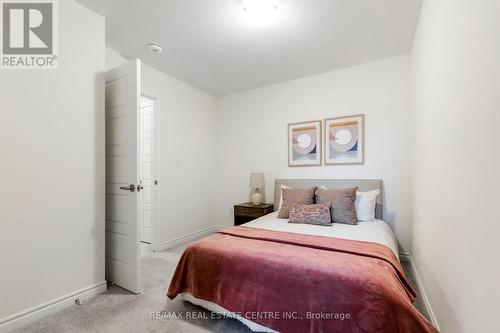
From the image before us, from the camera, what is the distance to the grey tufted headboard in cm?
294

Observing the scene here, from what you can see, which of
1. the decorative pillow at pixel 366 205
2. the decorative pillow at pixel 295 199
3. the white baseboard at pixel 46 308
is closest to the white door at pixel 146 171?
the white baseboard at pixel 46 308

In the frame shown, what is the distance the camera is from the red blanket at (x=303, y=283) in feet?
4.01

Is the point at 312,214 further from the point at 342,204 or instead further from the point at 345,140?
the point at 345,140

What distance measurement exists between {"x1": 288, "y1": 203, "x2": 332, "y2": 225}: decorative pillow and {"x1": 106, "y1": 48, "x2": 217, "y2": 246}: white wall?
1.88 m

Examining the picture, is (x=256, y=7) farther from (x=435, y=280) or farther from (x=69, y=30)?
(x=435, y=280)

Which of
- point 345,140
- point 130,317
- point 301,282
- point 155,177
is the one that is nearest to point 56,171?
point 130,317

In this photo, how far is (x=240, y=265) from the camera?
1631 mm

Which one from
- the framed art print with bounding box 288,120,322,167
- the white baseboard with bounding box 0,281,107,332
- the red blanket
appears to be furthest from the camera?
the framed art print with bounding box 288,120,322,167

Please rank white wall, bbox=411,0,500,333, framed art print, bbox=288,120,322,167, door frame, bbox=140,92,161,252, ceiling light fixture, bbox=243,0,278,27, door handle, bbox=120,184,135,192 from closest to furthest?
1. white wall, bbox=411,0,500,333
2. ceiling light fixture, bbox=243,0,278,27
3. door handle, bbox=120,184,135,192
4. door frame, bbox=140,92,161,252
5. framed art print, bbox=288,120,322,167

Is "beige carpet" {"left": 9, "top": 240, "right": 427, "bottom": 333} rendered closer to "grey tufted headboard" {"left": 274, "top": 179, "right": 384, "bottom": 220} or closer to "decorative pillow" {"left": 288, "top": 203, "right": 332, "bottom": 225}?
"decorative pillow" {"left": 288, "top": 203, "right": 332, "bottom": 225}

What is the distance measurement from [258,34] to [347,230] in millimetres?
2260

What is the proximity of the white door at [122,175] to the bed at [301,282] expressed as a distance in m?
0.58

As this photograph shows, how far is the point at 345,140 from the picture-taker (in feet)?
10.6

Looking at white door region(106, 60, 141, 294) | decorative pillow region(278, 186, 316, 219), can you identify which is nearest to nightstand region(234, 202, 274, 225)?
decorative pillow region(278, 186, 316, 219)
